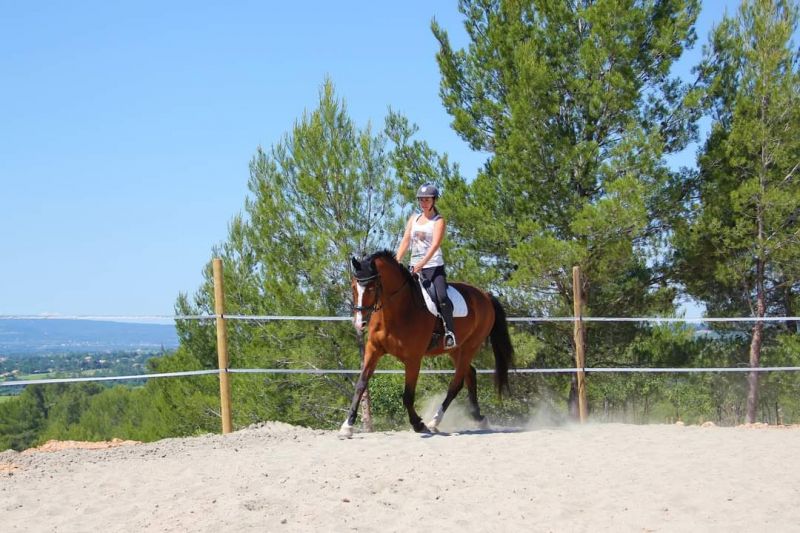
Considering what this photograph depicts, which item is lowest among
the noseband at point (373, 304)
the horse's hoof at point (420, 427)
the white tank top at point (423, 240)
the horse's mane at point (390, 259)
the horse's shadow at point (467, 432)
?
the horse's shadow at point (467, 432)

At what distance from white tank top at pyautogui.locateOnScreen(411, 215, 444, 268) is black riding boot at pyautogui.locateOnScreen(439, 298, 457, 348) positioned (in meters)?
0.42

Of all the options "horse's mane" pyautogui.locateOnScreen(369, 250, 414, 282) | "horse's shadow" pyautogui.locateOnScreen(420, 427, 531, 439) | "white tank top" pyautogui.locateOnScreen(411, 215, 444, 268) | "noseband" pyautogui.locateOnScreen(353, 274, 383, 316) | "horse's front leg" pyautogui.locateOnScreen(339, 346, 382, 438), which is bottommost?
"horse's shadow" pyautogui.locateOnScreen(420, 427, 531, 439)

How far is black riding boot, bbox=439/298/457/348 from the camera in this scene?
27.6ft

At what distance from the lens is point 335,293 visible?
1775 centimetres

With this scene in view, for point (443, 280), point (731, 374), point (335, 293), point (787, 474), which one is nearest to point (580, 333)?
point (443, 280)

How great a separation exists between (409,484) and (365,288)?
83.9 inches

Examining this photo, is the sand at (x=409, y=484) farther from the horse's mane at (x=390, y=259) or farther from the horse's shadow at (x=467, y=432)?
the horse's mane at (x=390, y=259)

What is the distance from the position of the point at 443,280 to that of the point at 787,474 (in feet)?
11.6

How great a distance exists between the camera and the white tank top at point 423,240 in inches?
326

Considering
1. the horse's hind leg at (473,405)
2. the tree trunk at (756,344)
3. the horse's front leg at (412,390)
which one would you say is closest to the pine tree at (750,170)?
the tree trunk at (756,344)

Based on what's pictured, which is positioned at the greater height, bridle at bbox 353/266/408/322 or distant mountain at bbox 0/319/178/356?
bridle at bbox 353/266/408/322

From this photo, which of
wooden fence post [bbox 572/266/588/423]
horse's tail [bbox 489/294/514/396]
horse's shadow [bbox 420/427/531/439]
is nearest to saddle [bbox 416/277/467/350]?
horse's shadow [bbox 420/427/531/439]

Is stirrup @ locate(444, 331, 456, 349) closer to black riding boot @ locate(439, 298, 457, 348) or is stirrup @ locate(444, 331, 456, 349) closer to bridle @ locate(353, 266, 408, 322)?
black riding boot @ locate(439, 298, 457, 348)

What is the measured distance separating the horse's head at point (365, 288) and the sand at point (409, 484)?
1202mm
